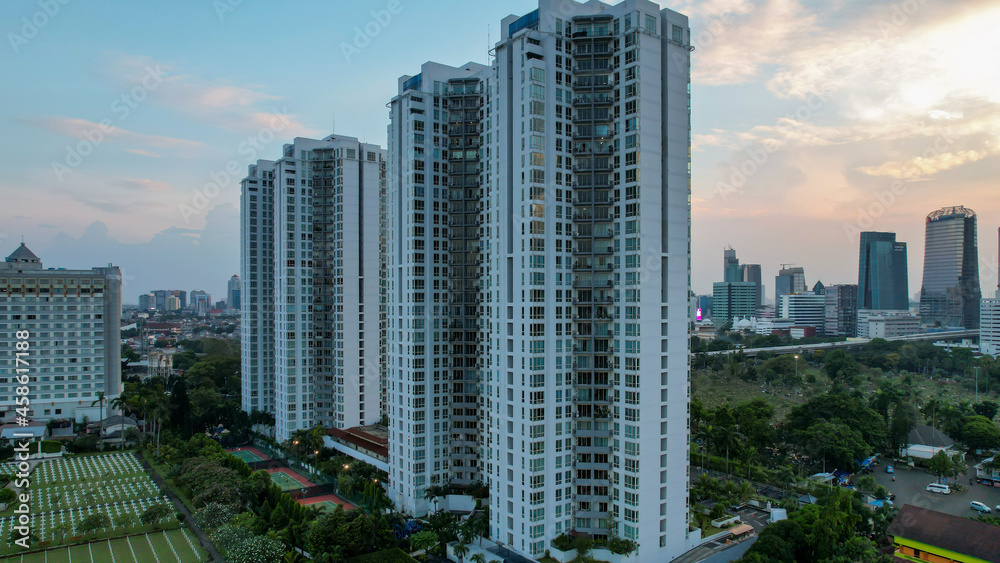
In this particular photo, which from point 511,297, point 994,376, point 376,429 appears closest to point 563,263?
point 511,297

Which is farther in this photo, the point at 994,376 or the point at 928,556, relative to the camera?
the point at 994,376

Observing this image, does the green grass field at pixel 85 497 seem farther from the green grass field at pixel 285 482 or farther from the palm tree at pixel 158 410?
the green grass field at pixel 285 482

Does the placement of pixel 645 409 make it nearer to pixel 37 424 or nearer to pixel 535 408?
pixel 535 408

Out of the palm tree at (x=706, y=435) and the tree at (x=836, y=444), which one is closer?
the tree at (x=836, y=444)

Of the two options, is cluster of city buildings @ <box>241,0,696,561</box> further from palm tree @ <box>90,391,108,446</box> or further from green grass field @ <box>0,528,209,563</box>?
palm tree @ <box>90,391,108,446</box>

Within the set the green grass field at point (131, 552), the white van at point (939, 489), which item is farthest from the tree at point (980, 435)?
the green grass field at point (131, 552)
